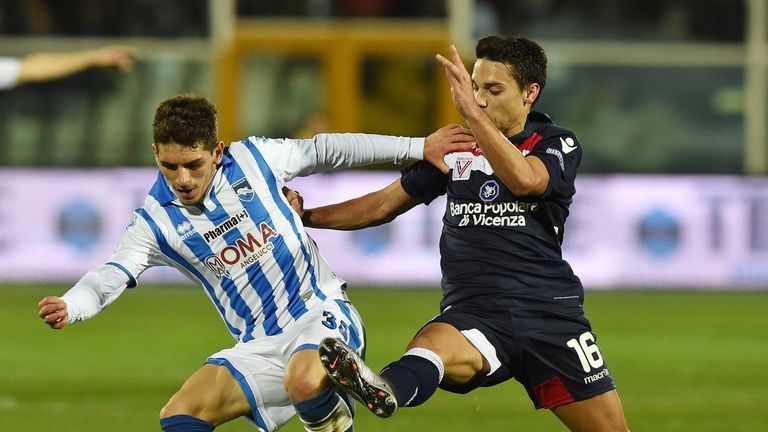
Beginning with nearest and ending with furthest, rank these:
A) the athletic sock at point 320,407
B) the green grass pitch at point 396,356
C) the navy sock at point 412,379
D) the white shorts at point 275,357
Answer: the navy sock at point 412,379, the athletic sock at point 320,407, the white shorts at point 275,357, the green grass pitch at point 396,356

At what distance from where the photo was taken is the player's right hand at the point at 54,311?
17.4 feet

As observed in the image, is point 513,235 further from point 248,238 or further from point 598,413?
point 248,238

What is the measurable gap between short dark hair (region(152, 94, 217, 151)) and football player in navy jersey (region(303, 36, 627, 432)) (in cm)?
95

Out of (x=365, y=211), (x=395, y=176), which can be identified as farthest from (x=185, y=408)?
(x=395, y=176)

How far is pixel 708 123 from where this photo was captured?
64.7 ft

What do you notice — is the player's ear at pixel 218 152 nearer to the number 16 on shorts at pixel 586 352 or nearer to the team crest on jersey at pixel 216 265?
the team crest on jersey at pixel 216 265

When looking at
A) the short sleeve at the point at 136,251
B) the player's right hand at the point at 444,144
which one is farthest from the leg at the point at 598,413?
the short sleeve at the point at 136,251

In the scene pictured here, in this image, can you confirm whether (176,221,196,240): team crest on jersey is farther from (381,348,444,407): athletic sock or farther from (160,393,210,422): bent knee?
(381,348,444,407): athletic sock

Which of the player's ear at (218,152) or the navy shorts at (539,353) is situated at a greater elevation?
the player's ear at (218,152)

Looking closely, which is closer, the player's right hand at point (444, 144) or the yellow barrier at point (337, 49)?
the player's right hand at point (444, 144)

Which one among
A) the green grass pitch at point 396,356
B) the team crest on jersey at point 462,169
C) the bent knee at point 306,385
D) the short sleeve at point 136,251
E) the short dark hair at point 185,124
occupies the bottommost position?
the green grass pitch at point 396,356

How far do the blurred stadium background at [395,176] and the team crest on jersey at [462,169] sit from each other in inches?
91.5

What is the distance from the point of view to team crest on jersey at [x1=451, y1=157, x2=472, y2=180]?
580 cm

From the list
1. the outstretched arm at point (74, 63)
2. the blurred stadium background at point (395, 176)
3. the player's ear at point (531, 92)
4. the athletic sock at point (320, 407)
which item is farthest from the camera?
the blurred stadium background at point (395, 176)
